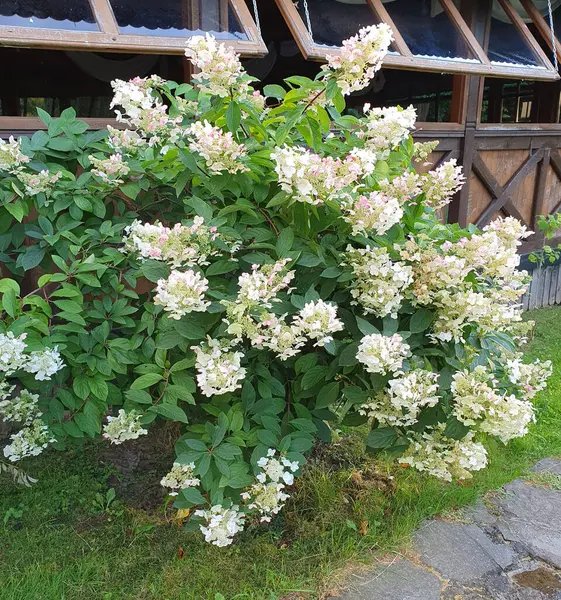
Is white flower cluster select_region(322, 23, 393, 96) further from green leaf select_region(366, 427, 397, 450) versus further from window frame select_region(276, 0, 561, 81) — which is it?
window frame select_region(276, 0, 561, 81)

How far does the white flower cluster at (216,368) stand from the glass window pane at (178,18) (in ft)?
5.81

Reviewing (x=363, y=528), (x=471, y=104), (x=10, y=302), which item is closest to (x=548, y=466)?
(x=363, y=528)

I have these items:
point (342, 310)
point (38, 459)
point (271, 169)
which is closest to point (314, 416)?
point (342, 310)

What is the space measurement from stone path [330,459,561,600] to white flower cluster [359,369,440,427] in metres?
0.70

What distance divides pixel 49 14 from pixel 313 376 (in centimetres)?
203

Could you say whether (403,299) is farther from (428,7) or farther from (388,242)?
(428,7)

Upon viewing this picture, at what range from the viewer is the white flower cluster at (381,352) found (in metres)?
1.64

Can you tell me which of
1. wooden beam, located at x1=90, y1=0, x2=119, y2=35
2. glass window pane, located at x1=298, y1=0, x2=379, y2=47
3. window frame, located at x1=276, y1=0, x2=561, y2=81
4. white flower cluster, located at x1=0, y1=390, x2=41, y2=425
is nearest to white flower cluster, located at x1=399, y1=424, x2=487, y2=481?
white flower cluster, located at x1=0, y1=390, x2=41, y2=425

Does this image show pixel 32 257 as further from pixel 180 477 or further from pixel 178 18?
pixel 178 18

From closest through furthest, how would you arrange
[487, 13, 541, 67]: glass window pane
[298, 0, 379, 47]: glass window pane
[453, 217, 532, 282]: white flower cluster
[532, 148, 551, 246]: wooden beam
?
[453, 217, 532, 282]: white flower cluster < [298, 0, 379, 47]: glass window pane < [487, 13, 541, 67]: glass window pane < [532, 148, 551, 246]: wooden beam

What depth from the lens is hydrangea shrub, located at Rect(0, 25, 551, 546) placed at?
170 centimetres

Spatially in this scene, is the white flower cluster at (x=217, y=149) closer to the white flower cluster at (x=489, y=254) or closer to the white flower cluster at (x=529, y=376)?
Answer: the white flower cluster at (x=489, y=254)

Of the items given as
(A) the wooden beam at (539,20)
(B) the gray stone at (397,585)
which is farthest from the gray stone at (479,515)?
(A) the wooden beam at (539,20)

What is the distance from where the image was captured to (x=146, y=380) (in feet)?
6.02
